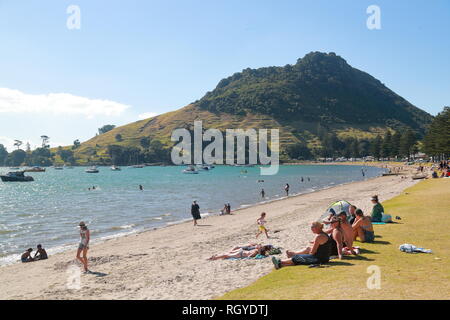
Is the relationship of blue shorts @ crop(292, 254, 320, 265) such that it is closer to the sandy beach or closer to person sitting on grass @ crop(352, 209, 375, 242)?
the sandy beach

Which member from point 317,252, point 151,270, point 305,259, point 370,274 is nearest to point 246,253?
point 305,259

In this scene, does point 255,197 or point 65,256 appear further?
point 255,197

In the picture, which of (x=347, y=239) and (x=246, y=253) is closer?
(x=347, y=239)

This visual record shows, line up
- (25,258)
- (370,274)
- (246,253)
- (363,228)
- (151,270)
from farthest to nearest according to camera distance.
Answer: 1. (25,258)
2. (151,270)
3. (246,253)
4. (363,228)
5. (370,274)

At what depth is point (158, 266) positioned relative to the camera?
1565 cm

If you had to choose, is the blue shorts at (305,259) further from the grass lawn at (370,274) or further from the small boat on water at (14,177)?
the small boat on water at (14,177)

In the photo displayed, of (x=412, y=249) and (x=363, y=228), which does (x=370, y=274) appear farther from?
(x=363, y=228)

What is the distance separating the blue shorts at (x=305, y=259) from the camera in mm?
11070

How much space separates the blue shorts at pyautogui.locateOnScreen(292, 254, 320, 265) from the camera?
1107 cm

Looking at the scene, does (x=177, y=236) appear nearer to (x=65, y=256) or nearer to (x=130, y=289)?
(x=65, y=256)

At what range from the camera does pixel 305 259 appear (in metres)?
11.2
